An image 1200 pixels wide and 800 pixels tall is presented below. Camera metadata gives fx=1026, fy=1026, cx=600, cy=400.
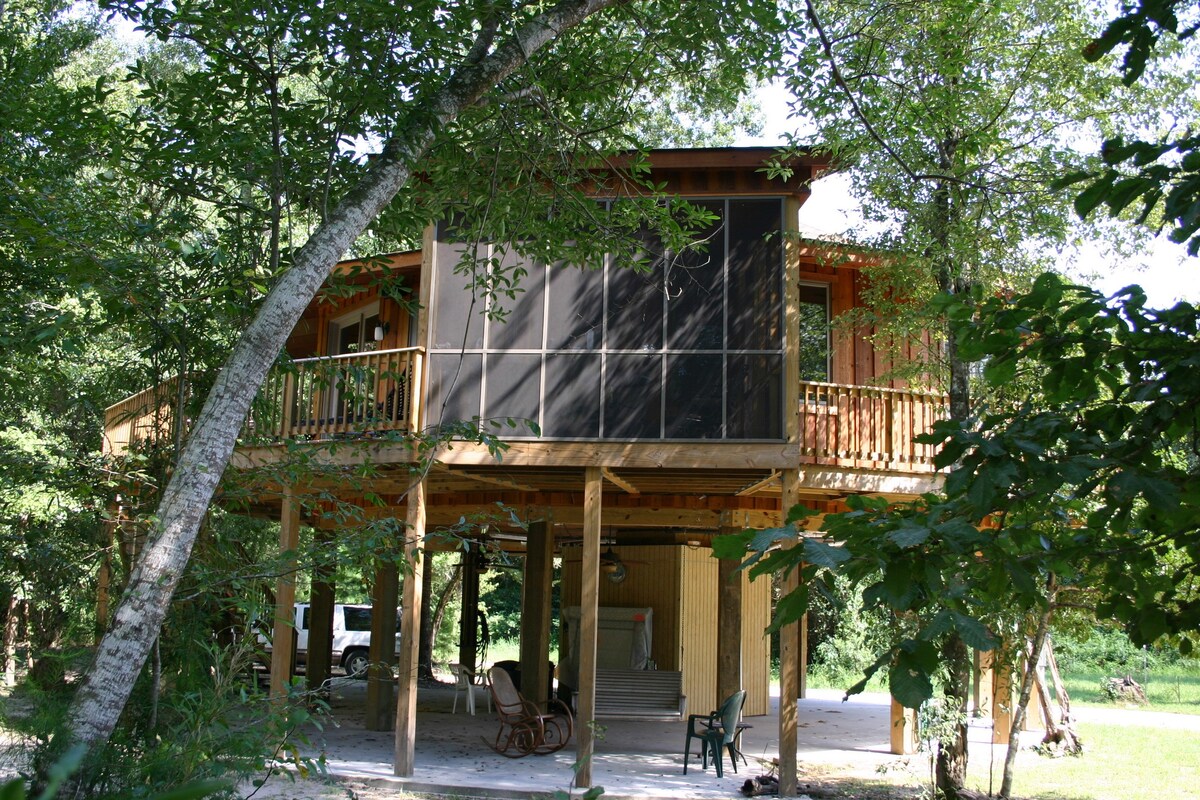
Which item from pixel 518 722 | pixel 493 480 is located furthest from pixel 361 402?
pixel 518 722

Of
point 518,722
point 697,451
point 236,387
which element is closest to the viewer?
point 236,387

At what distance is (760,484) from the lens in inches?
482

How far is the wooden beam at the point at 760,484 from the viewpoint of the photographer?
1141cm

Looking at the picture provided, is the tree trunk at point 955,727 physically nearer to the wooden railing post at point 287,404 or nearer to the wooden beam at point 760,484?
the wooden beam at point 760,484

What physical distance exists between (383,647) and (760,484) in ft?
19.1

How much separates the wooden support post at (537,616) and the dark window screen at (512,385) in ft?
9.92

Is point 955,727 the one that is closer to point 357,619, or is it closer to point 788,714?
point 788,714

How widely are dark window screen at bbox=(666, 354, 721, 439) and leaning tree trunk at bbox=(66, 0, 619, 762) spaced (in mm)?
5608

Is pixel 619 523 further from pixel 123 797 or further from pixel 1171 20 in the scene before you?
pixel 1171 20

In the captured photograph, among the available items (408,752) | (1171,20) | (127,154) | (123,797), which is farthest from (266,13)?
(408,752)

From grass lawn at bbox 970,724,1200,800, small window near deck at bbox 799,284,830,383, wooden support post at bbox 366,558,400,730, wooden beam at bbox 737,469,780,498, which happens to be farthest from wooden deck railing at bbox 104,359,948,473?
grass lawn at bbox 970,724,1200,800

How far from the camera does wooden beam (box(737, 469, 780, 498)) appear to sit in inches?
449

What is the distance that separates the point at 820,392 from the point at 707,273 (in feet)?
6.07

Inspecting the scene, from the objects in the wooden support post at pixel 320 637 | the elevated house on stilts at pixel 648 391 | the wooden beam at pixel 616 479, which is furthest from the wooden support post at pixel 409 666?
the wooden support post at pixel 320 637
